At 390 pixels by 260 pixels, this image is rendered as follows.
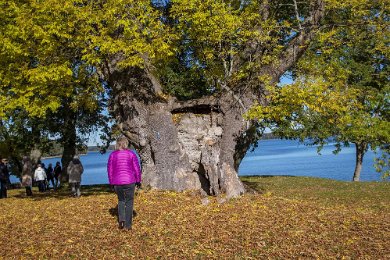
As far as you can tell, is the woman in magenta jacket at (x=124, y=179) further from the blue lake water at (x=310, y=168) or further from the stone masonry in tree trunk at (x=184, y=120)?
the blue lake water at (x=310, y=168)

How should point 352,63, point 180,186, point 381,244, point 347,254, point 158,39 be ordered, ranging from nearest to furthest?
point 347,254
point 381,244
point 158,39
point 180,186
point 352,63

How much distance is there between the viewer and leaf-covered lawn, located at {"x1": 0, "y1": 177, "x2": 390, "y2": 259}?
313 inches

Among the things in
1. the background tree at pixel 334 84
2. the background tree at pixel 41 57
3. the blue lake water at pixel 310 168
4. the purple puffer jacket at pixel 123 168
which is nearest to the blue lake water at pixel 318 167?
the blue lake water at pixel 310 168

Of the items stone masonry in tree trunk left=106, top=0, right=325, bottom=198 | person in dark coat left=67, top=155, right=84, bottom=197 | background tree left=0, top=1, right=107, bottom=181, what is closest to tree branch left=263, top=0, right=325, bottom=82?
stone masonry in tree trunk left=106, top=0, right=325, bottom=198

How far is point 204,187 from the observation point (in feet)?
45.7

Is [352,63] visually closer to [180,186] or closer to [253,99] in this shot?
[253,99]

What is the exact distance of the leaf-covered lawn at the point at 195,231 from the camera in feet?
26.1

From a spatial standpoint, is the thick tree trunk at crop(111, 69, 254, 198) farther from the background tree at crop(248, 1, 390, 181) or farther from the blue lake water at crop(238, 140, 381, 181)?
the blue lake water at crop(238, 140, 381, 181)

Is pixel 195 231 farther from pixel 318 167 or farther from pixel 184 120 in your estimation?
pixel 318 167

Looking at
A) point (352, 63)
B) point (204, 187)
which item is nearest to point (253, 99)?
point (204, 187)

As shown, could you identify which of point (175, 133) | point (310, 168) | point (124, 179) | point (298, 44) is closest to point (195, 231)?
point (124, 179)

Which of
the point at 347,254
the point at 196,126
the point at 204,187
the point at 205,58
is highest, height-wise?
the point at 205,58

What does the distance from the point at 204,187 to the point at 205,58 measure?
468cm

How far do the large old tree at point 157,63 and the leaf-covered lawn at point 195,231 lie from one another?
1.63m
